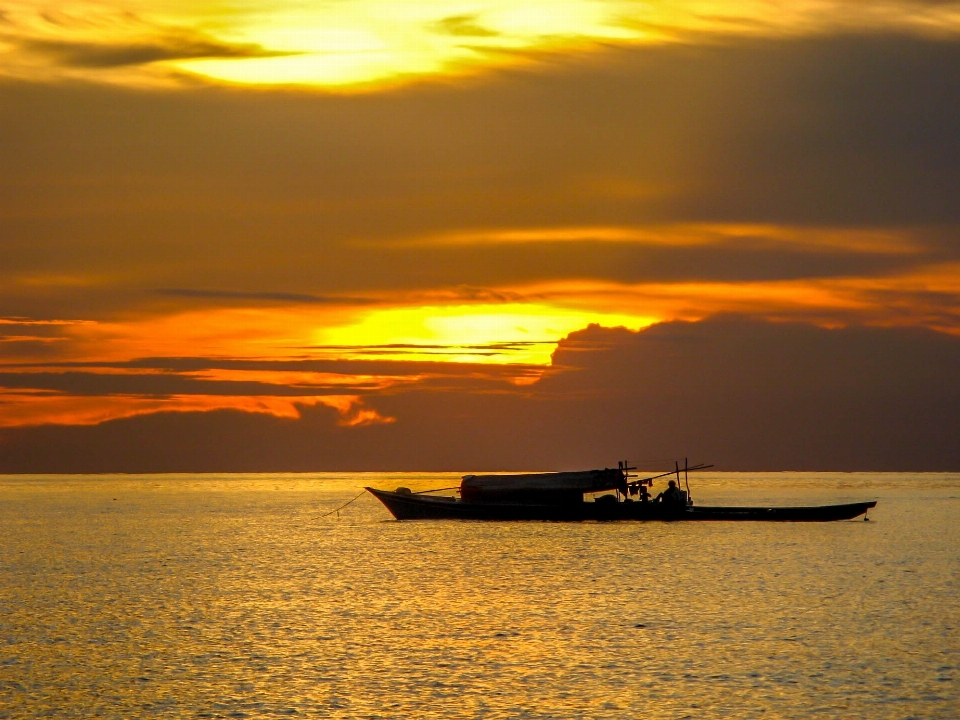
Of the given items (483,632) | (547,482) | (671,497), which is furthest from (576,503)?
(483,632)

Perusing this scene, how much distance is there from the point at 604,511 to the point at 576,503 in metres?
4.13

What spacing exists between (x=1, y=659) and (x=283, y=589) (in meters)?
27.2

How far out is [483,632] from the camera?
5231 cm

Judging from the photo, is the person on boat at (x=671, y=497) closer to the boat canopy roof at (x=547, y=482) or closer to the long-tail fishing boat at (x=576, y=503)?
the long-tail fishing boat at (x=576, y=503)

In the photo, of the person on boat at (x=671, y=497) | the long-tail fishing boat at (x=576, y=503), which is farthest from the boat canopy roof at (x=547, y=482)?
the person on boat at (x=671, y=497)

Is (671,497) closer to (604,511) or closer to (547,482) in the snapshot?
(604,511)

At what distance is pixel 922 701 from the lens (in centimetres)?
3697

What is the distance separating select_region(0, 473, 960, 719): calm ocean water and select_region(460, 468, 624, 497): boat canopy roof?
7.48m

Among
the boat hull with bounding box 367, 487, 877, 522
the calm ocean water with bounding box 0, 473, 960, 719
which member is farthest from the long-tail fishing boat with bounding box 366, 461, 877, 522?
the calm ocean water with bounding box 0, 473, 960, 719

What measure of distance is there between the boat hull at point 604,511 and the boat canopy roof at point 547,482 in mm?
1633

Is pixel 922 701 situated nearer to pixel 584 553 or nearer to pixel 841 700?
pixel 841 700

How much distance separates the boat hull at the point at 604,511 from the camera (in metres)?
112

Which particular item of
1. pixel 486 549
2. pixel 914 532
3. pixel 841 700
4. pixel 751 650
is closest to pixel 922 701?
pixel 841 700

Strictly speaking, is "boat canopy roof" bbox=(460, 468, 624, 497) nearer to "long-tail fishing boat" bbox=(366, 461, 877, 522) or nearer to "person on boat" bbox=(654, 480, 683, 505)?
"long-tail fishing boat" bbox=(366, 461, 877, 522)
